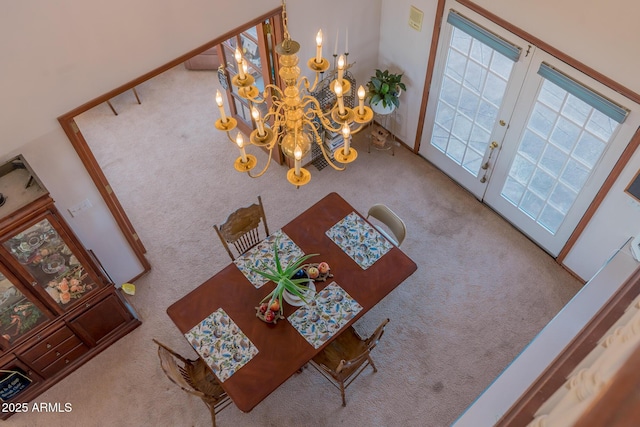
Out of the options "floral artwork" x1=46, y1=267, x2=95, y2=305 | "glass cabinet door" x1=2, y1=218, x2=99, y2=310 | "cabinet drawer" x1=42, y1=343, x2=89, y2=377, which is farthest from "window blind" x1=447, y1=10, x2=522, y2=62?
"cabinet drawer" x1=42, y1=343, x2=89, y2=377

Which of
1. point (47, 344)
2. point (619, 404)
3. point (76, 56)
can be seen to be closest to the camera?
point (619, 404)

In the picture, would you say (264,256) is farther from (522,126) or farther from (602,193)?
(602,193)

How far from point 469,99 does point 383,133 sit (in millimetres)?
1269

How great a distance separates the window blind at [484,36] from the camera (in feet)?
13.9

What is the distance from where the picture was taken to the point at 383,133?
19.8 feet

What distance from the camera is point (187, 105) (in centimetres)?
660

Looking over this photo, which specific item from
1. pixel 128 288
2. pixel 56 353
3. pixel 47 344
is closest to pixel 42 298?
pixel 47 344

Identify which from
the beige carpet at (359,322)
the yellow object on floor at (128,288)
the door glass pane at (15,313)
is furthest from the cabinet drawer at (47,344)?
the yellow object on floor at (128,288)

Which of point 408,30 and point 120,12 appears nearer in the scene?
point 120,12

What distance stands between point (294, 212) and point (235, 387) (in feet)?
7.61

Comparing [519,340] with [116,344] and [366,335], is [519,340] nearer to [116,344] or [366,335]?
[366,335]

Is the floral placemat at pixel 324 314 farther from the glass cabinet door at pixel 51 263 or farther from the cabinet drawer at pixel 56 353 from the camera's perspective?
the cabinet drawer at pixel 56 353

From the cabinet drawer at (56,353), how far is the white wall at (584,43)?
4114mm

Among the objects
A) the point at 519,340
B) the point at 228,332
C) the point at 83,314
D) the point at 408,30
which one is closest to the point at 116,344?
the point at 83,314
